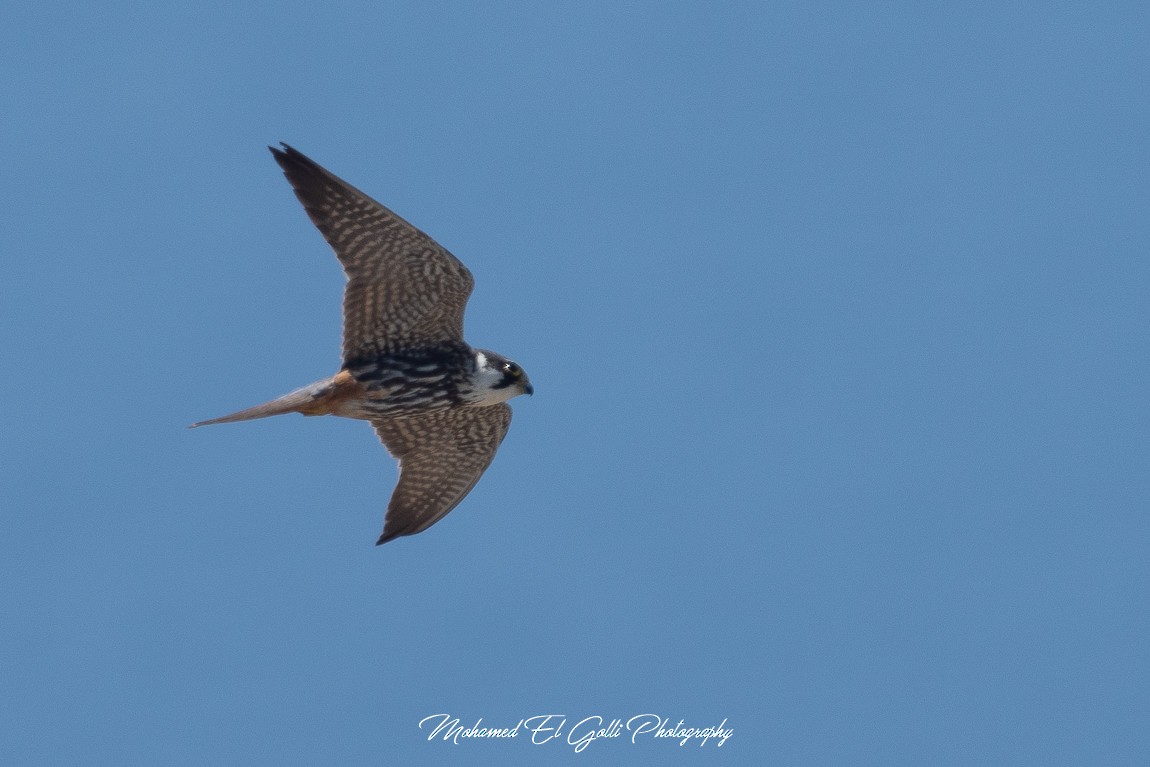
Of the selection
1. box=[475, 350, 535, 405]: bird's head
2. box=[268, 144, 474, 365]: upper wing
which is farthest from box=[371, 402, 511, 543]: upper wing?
box=[268, 144, 474, 365]: upper wing

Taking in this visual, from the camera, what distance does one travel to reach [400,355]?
13.0m

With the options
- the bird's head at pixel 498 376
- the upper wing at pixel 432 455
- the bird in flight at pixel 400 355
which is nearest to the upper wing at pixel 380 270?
the bird in flight at pixel 400 355

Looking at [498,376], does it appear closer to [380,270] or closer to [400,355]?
[400,355]

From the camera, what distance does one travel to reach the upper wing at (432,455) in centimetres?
1387

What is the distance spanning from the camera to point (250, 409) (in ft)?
39.7

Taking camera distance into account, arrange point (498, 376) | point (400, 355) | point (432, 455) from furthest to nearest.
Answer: point (432, 455)
point (498, 376)
point (400, 355)

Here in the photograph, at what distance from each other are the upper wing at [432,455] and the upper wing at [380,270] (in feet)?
3.30

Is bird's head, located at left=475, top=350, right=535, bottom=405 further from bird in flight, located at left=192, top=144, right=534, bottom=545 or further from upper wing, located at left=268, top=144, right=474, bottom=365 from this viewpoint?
upper wing, located at left=268, top=144, right=474, bottom=365

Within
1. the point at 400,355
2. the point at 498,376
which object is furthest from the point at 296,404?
the point at 498,376

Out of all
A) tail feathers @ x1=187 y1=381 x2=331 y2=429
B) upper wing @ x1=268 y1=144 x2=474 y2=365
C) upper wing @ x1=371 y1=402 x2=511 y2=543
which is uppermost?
upper wing @ x1=268 y1=144 x2=474 y2=365

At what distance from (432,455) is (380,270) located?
2.08m

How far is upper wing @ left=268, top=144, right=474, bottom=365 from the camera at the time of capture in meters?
12.1

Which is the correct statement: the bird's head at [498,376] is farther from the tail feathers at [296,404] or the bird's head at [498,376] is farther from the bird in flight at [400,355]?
the tail feathers at [296,404]

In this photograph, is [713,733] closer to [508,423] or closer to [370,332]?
[508,423]
